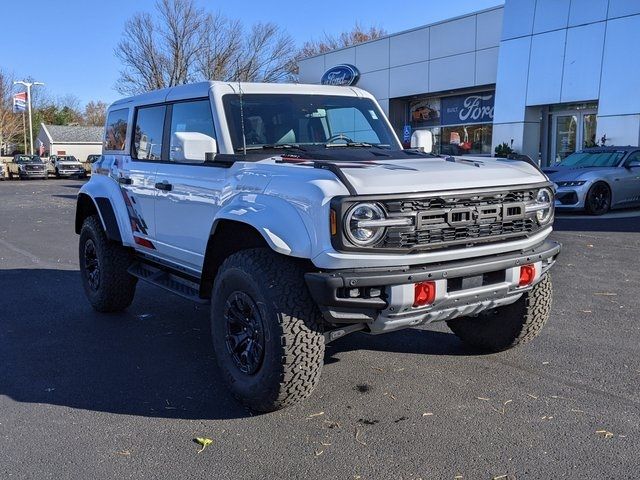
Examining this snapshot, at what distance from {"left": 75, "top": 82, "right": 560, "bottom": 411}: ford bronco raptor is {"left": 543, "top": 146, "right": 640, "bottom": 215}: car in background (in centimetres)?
937

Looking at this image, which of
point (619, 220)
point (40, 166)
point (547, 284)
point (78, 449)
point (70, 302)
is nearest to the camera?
point (78, 449)

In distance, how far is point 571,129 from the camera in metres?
20.8

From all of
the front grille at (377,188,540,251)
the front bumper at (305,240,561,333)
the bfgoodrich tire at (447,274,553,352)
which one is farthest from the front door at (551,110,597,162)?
the front bumper at (305,240,561,333)

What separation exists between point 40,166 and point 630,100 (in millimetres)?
34963

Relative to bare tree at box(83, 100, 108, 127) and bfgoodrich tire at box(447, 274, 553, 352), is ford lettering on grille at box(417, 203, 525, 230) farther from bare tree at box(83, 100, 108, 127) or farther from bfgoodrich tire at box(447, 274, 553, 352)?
bare tree at box(83, 100, 108, 127)

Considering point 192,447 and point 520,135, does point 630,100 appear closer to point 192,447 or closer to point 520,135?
point 520,135

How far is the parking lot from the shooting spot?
3.27 metres

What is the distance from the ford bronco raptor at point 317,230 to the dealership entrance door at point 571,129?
1656 centimetres

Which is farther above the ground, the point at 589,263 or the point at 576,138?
the point at 576,138

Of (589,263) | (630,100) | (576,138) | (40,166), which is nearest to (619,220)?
(589,263)

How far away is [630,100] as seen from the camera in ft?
59.6

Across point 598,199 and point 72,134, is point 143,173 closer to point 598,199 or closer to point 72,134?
point 598,199

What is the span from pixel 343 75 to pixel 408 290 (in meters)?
26.2

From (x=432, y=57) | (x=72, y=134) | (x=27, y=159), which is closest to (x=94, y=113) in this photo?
(x=72, y=134)
